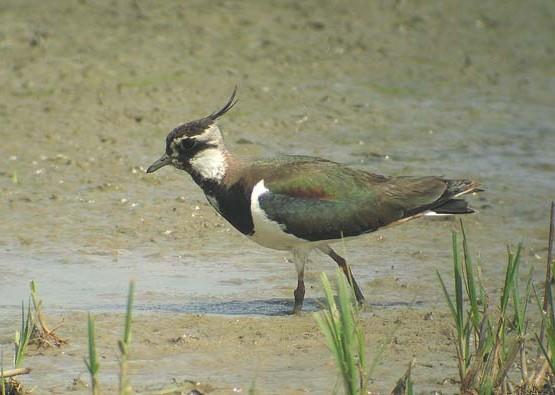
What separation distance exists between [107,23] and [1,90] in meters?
1.82

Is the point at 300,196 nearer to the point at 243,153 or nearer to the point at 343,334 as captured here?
the point at 343,334

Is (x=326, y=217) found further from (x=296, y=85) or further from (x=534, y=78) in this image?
(x=534, y=78)

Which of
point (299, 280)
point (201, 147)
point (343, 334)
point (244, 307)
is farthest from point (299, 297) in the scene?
point (343, 334)

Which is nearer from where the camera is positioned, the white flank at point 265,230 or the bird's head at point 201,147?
the white flank at point 265,230

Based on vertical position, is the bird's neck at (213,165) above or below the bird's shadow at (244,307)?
above

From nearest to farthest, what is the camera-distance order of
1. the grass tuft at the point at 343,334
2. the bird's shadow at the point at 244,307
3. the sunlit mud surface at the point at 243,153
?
the grass tuft at the point at 343,334
the sunlit mud surface at the point at 243,153
the bird's shadow at the point at 244,307

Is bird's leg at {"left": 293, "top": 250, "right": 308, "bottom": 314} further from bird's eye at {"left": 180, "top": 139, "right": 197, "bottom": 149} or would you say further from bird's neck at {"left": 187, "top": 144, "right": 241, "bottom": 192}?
bird's eye at {"left": 180, "top": 139, "right": 197, "bottom": 149}

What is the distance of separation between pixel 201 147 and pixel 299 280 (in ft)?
3.48

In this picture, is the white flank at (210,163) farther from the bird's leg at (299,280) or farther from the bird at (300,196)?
the bird's leg at (299,280)

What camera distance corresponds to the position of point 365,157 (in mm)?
10977

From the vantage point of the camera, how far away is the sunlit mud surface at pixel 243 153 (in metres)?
7.24

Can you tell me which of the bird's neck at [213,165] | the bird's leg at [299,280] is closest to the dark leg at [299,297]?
the bird's leg at [299,280]

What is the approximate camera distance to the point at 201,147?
325 inches

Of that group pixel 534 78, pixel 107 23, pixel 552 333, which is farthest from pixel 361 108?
pixel 552 333
